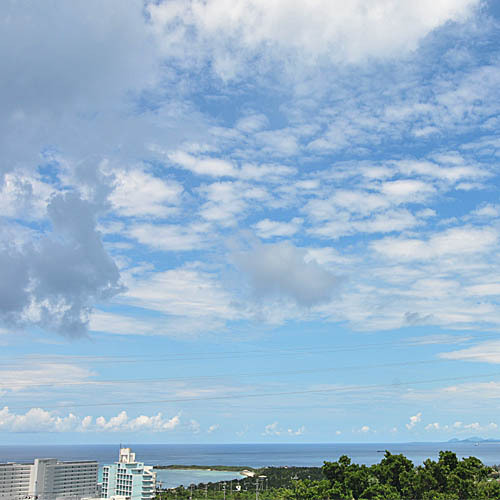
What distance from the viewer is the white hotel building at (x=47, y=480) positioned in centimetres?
8701

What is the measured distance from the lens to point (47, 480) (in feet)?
294

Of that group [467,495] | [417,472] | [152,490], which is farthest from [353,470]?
[152,490]

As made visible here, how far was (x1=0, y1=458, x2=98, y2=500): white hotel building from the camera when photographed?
87012 mm

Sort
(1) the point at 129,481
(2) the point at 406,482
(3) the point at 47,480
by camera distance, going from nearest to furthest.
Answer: (2) the point at 406,482 → (1) the point at 129,481 → (3) the point at 47,480

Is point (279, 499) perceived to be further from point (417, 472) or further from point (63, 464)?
point (63, 464)

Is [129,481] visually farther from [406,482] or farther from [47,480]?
[406,482]

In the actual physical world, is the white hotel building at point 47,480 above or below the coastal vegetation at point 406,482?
below

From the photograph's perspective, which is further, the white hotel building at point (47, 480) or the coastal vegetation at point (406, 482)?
the white hotel building at point (47, 480)

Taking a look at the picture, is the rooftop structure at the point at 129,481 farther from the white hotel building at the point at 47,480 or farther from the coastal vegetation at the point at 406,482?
the coastal vegetation at the point at 406,482

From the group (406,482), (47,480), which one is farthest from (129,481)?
(406,482)

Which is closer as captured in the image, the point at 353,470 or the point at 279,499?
the point at 353,470

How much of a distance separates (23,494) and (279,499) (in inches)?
2550

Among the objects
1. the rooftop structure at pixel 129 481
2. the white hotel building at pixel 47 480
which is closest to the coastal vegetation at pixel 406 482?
the rooftop structure at pixel 129 481

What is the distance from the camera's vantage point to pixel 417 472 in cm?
3675
